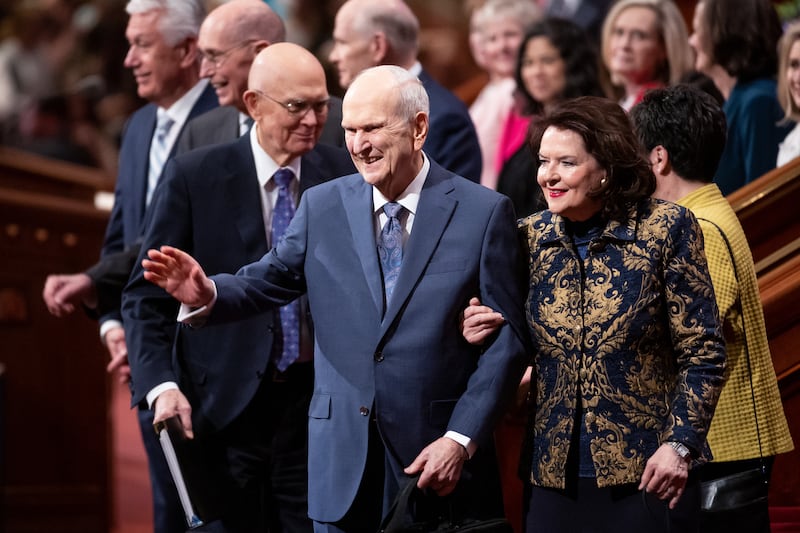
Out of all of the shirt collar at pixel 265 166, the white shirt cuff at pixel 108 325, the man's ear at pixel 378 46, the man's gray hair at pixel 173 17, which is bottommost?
the white shirt cuff at pixel 108 325

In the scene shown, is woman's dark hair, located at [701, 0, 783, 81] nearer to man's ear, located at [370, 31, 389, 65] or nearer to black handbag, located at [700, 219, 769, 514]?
man's ear, located at [370, 31, 389, 65]

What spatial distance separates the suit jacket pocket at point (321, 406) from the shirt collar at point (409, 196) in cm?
46

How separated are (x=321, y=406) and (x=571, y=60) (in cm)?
239

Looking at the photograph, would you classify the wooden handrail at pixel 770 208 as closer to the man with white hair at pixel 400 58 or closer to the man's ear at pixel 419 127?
the man with white hair at pixel 400 58

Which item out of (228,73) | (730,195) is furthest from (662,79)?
(228,73)

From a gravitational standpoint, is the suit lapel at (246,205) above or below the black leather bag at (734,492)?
above

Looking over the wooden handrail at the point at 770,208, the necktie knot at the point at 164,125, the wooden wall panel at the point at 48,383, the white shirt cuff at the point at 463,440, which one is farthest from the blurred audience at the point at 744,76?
the wooden wall panel at the point at 48,383

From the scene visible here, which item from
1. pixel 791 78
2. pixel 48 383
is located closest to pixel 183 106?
pixel 791 78

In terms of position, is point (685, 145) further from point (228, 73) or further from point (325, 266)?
point (228, 73)

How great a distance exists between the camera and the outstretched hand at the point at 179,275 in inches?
118

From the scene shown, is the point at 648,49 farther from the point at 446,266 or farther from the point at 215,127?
the point at 446,266

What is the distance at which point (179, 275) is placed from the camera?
119 inches

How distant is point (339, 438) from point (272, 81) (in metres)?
1.01

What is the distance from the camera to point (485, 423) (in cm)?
302
